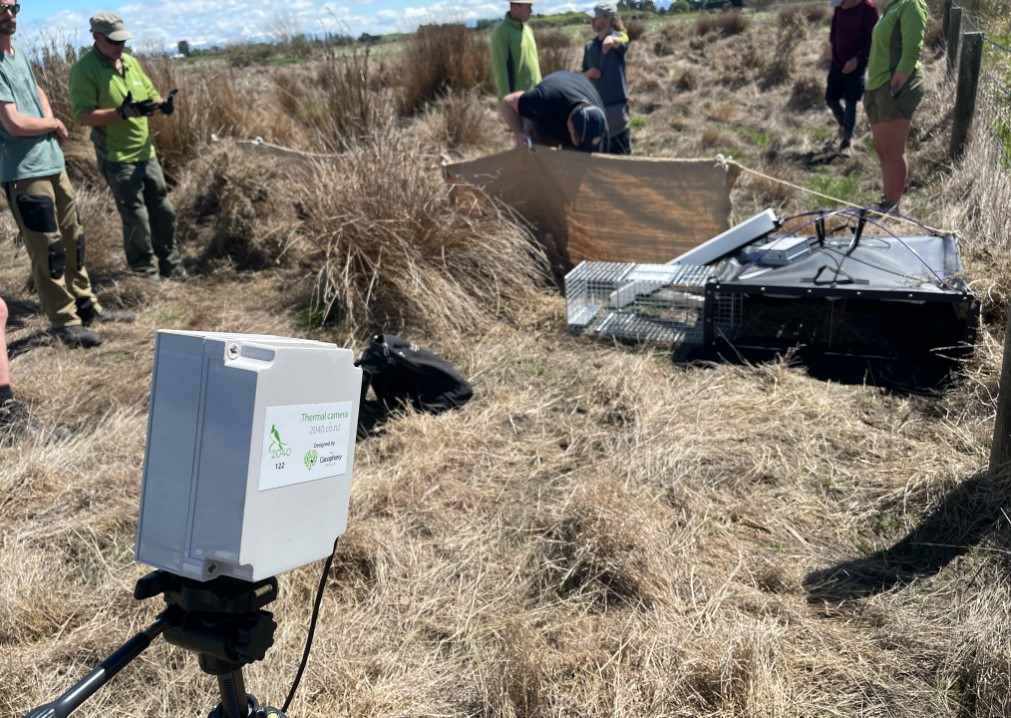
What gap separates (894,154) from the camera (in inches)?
238

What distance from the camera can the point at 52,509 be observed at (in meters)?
3.30

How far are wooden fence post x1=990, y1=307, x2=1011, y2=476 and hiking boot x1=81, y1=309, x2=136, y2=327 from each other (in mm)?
4883

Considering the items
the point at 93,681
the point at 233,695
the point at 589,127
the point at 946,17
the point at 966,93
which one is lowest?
the point at 233,695

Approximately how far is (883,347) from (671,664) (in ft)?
8.38

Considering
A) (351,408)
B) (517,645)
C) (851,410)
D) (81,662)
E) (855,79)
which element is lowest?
(81,662)

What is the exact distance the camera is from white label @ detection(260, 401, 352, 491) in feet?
4.18

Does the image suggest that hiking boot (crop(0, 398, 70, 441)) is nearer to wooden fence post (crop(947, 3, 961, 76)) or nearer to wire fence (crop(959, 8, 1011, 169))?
wire fence (crop(959, 8, 1011, 169))

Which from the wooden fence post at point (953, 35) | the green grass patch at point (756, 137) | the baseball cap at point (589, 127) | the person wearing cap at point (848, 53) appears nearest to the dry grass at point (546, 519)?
the baseball cap at point (589, 127)

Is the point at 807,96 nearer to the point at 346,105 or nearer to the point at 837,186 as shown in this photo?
the point at 837,186

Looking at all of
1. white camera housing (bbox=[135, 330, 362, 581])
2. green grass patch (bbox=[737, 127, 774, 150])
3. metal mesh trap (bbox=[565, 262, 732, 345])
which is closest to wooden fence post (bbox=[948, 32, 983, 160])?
green grass patch (bbox=[737, 127, 774, 150])

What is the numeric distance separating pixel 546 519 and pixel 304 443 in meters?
1.85

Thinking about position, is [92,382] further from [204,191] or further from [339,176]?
[204,191]

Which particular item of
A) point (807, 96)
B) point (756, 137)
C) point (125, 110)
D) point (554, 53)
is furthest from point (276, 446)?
point (554, 53)

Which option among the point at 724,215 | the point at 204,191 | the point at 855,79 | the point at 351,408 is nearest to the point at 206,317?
the point at 204,191
